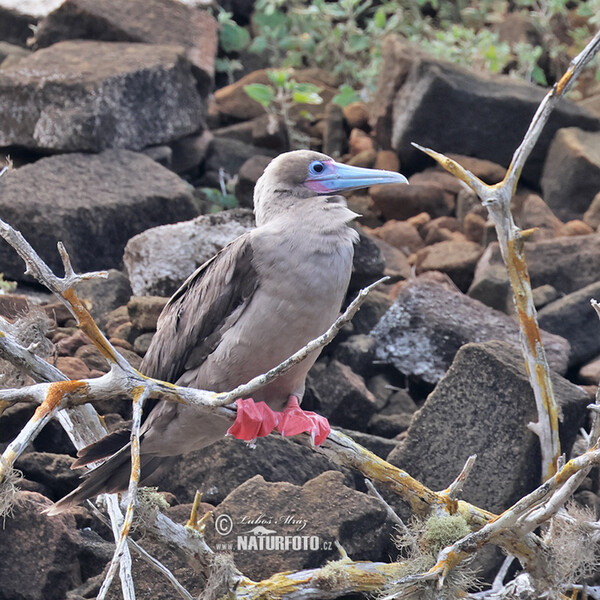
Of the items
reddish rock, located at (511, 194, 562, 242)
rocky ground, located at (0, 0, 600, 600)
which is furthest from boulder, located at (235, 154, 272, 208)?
reddish rock, located at (511, 194, 562, 242)

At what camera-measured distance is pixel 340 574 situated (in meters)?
3.42

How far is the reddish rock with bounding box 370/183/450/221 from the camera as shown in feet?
24.6

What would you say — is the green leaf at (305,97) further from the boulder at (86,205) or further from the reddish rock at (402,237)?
the boulder at (86,205)

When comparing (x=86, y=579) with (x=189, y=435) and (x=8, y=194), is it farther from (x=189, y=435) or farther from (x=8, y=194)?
(x=8, y=194)

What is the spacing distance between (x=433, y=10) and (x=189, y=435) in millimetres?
7522

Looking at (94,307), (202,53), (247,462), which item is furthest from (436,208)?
(247,462)

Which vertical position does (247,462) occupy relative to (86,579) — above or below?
above

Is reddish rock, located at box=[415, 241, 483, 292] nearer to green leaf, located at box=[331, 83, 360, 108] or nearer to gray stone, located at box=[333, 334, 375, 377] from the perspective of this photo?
gray stone, located at box=[333, 334, 375, 377]

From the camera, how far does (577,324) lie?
229 inches

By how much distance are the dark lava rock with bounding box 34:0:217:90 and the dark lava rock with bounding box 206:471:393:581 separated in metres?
4.87

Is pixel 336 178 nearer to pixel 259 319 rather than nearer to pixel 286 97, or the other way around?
pixel 259 319

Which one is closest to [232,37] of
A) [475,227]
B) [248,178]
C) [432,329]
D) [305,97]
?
[305,97]

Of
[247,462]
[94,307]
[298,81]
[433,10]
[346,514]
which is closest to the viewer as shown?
[346,514]

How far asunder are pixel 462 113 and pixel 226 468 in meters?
4.27
